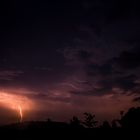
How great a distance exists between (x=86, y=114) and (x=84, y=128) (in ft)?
14.5

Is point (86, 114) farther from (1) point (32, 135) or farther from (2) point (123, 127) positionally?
(1) point (32, 135)

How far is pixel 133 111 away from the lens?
187ft

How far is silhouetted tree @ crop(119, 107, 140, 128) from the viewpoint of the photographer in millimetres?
54781

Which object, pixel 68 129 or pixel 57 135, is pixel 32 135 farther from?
pixel 68 129

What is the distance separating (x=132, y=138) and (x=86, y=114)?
10.5 m

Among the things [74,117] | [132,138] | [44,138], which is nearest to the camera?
[44,138]

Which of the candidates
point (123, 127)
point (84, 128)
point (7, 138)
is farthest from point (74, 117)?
point (7, 138)

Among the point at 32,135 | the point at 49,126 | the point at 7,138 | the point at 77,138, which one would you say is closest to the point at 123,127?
the point at 77,138

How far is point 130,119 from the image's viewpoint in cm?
5622

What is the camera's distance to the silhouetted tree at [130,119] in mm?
54781

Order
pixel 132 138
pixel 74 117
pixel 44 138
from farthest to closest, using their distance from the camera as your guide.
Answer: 1. pixel 74 117
2. pixel 132 138
3. pixel 44 138

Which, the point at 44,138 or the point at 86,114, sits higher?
the point at 86,114

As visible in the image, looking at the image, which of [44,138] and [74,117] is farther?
[74,117]

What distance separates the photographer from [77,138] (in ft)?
158
